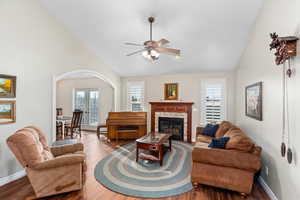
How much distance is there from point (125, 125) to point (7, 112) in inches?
134

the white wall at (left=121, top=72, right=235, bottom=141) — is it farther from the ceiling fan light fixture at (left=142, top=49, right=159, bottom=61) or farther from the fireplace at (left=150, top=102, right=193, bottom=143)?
the ceiling fan light fixture at (left=142, top=49, right=159, bottom=61)

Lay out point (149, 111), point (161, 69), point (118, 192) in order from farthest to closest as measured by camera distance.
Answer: point (149, 111), point (161, 69), point (118, 192)

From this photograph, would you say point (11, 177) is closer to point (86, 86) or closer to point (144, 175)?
point (144, 175)

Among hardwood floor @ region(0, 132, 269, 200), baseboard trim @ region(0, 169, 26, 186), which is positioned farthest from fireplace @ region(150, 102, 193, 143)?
baseboard trim @ region(0, 169, 26, 186)

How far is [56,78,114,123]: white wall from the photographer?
6828 mm

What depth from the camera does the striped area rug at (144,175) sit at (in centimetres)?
248

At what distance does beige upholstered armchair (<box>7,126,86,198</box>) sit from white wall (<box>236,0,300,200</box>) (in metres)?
2.88

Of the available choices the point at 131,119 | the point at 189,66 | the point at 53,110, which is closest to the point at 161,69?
the point at 189,66

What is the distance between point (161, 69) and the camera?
18.2ft

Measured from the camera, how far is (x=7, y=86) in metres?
2.67

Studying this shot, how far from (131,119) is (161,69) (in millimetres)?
2185

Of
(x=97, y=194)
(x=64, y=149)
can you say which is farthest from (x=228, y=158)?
(x=64, y=149)

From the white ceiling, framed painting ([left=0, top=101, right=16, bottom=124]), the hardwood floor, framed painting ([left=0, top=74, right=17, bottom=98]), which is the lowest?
the hardwood floor

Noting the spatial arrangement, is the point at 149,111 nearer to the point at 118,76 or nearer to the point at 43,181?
the point at 118,76
